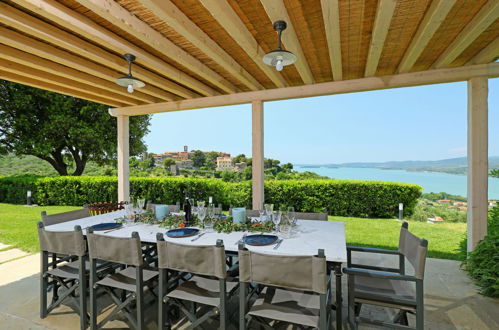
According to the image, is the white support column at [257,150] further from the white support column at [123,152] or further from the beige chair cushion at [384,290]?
the white support column at [123,152]

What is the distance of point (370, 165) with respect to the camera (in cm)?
716

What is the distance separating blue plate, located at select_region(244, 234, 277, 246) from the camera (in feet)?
6.24

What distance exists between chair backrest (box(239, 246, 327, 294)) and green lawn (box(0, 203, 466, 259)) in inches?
120

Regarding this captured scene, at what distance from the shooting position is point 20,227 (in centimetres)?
534

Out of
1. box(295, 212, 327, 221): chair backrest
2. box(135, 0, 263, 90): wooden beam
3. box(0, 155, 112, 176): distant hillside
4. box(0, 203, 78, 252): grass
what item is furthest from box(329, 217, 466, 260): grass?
box(0, 155, 112, 176): distant hillside

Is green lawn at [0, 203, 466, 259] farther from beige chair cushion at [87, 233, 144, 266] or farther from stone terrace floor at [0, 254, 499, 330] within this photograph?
beige chair cushion at [87, 233, 144, 266]

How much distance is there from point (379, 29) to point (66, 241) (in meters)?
3.17

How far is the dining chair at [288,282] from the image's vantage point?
4.69ft

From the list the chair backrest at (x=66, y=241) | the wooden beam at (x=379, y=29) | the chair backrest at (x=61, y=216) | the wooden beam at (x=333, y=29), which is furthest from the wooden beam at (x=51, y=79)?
the wooden beam at (x=379, y=29)

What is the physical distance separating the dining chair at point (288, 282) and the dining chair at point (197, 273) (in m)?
0.15

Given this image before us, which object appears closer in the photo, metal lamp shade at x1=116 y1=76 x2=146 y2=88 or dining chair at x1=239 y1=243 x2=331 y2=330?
dining chair at x1=239 y1=243 x2=331 y2=330

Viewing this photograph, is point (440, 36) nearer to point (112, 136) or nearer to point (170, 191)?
point (170, 191)

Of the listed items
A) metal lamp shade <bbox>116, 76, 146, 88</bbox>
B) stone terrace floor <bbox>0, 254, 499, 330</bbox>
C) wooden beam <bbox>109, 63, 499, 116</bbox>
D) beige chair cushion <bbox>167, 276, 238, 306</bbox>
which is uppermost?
wooden beam <bbox>109, 63, 499, 116</bbox>

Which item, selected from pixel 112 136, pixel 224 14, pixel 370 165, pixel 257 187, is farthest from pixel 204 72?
pixel 112 136
